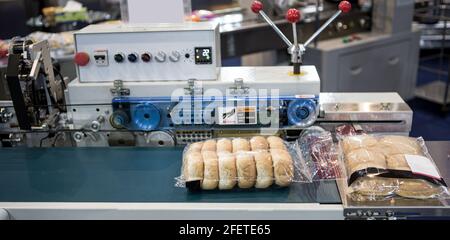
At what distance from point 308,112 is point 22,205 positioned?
35.1 inches

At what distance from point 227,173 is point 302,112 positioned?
398mm

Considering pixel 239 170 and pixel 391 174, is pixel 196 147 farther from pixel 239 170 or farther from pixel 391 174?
pixel 391 174

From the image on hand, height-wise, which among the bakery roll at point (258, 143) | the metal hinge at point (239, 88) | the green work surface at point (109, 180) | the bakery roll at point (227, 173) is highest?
the metal hinge at point (239, 88)

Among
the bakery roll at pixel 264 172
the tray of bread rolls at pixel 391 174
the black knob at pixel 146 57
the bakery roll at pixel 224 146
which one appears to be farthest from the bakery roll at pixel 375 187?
the black knob at pixel 146 57

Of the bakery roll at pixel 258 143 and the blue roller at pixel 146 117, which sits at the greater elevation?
the blue roller at pixel 146 117

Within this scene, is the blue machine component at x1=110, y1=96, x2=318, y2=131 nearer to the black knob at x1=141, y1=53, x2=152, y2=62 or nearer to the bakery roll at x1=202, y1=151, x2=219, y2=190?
the black knob at x1=141, y1=53, x2=152, y2=62

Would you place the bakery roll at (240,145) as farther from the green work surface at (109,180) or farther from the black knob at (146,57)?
the black knob at (146,57)

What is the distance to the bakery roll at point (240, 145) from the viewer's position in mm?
1282

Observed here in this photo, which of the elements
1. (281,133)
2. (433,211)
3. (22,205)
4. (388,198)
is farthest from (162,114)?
(433,211)

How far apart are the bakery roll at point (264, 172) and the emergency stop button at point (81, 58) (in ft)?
2.34

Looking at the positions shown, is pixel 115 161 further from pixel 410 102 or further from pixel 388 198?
pixel 410 102

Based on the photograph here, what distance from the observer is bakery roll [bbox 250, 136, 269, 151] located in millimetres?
1293

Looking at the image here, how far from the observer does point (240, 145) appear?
1.30 metres

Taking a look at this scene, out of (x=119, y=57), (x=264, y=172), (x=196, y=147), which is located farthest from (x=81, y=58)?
(x=264, y=172)
